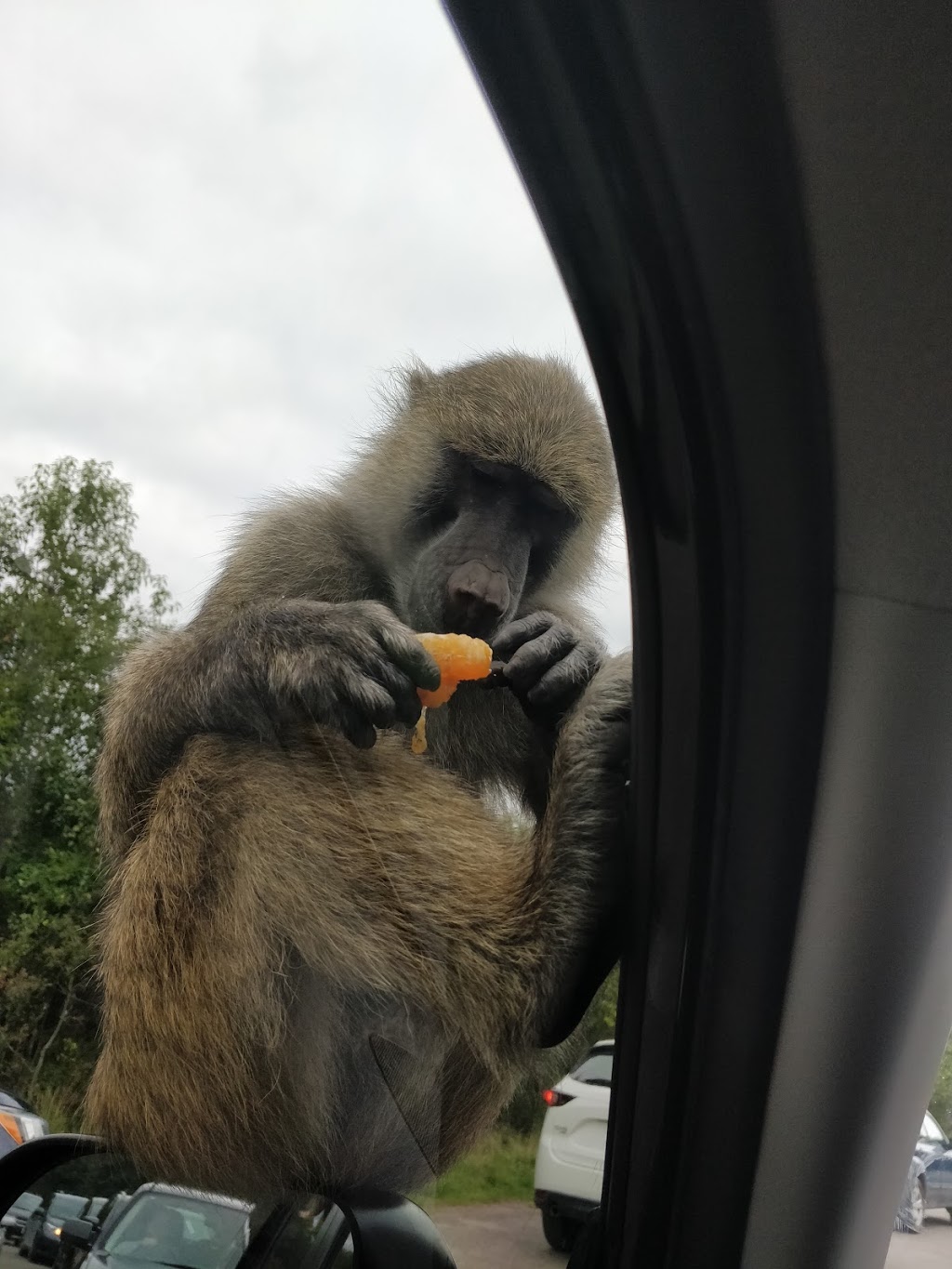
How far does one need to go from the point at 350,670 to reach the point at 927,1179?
1.09 m

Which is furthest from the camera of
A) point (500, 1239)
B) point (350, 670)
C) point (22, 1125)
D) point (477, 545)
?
point (477, 545)

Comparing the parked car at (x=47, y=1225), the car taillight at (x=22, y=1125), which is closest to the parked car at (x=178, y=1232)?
the parked car at (x=47, y=1225)

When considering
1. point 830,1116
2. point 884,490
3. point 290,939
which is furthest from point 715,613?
point 290,939

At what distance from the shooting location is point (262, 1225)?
70.3 inches

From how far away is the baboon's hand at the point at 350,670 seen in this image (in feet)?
5.59

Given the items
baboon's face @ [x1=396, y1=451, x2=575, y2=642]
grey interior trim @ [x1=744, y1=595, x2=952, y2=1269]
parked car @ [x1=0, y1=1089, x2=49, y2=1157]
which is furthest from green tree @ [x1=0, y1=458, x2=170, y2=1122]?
grey interior trim @ [x1=744, y1=595, x2=952, y2=1269]

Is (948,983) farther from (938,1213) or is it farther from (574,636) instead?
(574,636)

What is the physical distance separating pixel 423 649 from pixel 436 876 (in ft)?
1.22

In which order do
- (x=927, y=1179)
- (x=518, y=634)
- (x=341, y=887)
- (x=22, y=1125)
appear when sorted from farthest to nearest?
(x=22, y=1125) < (x=518, y=634) < (x=341, y=887) < (x=927, y=1179)

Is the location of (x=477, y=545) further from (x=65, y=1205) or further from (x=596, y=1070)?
(x=65, y=1205)

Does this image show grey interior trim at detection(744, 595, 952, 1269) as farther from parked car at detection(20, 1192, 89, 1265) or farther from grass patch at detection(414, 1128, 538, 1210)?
parked car at detection(20, 1192, 89, 1265)

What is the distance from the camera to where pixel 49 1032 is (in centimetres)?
188

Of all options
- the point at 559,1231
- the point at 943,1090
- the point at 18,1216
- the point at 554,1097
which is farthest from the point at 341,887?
the point at 18,1216

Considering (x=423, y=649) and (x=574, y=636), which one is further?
(x=574, y=636)
